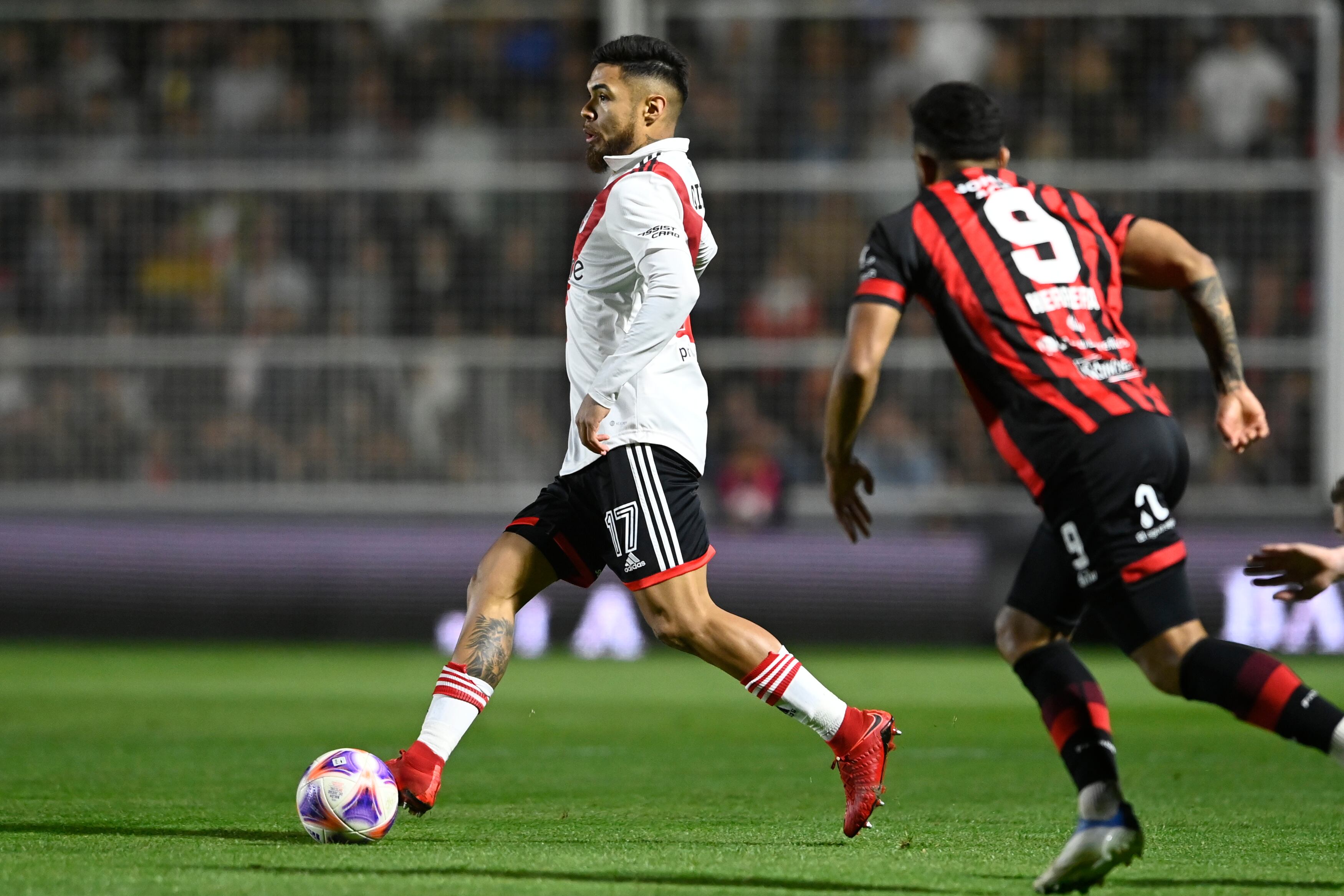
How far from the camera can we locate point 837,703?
541cm

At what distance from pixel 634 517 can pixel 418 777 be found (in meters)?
0.93

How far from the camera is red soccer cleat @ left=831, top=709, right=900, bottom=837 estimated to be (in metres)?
5.25

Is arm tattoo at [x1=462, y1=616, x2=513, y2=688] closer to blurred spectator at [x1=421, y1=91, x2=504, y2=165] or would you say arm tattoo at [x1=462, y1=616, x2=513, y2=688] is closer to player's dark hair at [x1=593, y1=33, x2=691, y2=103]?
player's dark hair at [x1=593, y1=33, x2=691, y2=103]

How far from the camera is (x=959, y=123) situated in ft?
15.3

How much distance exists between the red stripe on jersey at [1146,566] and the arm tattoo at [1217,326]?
63 centimetres

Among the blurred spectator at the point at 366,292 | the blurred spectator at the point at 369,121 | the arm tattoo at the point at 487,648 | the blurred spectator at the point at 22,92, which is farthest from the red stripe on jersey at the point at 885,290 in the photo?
the blurred spectator at the point at 22,92

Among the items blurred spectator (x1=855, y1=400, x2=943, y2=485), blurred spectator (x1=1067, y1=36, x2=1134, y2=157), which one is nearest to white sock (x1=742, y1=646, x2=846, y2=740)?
blurred spectator (x1=855, y1=400, x2=943, y2=485)

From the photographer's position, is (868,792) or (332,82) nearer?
(868,792)

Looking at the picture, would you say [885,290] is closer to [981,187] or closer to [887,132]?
[981,187]

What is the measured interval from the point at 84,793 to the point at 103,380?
8681mm

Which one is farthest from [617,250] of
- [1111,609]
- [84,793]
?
[84,793]

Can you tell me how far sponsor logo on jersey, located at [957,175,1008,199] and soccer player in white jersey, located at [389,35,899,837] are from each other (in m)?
0.98

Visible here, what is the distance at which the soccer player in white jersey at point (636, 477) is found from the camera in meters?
5.29

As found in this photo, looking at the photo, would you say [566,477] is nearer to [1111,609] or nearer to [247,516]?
[1111,609]
